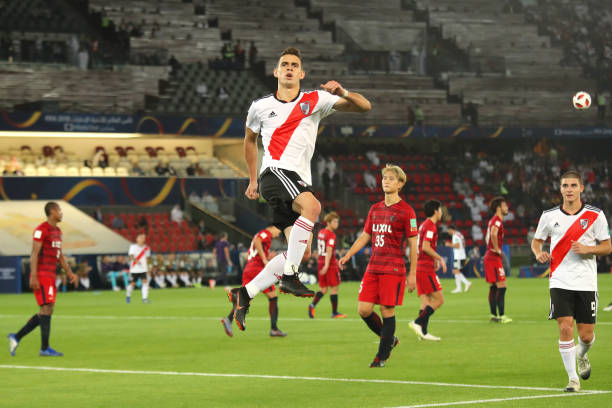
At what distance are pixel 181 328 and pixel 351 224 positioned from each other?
2651 centimetres

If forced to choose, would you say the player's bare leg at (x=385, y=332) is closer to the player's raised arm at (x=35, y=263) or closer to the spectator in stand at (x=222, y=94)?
the player's raised arm at (x=35, y=263)

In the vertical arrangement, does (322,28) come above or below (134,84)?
above

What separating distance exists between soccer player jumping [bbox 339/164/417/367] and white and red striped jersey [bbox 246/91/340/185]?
4027 mm

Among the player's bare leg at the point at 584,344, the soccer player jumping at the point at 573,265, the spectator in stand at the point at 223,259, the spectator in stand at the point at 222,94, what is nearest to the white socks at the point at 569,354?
the soccer player jumping at the point at 573,265

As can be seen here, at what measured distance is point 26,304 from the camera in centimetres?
2880

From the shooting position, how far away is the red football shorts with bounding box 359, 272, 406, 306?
42.1 feet

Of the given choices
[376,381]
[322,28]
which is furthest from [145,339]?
[322,28]

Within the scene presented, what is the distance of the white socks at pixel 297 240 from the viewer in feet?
28.7

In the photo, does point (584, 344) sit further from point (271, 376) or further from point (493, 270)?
point (493, 270)

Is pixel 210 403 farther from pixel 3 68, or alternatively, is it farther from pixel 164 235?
pixel 3 68

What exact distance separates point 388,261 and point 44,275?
5.34m

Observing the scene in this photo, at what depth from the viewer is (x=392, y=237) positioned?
514 inches

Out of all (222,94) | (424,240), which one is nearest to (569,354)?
(424,240)

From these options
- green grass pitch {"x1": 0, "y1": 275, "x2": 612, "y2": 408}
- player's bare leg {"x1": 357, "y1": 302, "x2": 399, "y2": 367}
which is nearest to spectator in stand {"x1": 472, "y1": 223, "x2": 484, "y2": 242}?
green grass pitch {"x1": 0, "y1": 275, "x2": 612, "y2": 408}
